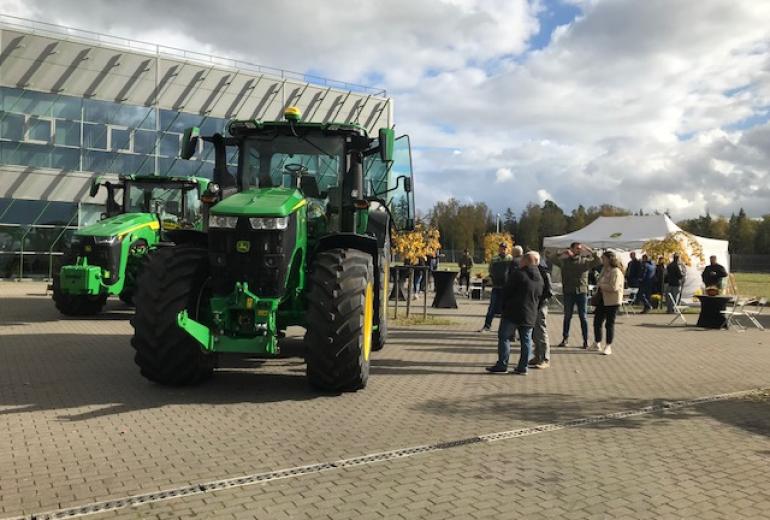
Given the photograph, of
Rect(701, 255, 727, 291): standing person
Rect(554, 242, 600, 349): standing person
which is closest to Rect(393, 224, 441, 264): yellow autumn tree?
Rect(554, 242, 600, 349): standing person

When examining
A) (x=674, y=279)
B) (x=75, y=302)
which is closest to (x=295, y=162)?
(x=75, y=302)

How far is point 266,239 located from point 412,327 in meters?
7.57

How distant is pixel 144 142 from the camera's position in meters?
27.8

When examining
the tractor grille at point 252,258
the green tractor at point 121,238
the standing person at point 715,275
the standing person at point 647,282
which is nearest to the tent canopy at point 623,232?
the standing person at point 647,282

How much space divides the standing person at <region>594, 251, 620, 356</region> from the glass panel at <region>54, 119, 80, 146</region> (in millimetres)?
22635

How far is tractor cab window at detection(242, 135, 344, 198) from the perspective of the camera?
26.2ft

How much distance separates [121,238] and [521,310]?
8529 mm

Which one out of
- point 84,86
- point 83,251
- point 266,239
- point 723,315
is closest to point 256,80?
point 84,86

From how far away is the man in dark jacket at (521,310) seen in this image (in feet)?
28.5

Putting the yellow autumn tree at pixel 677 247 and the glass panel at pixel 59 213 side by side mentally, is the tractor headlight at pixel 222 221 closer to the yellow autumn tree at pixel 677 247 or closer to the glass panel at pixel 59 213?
the yellow autumn tree at pixel 677 247

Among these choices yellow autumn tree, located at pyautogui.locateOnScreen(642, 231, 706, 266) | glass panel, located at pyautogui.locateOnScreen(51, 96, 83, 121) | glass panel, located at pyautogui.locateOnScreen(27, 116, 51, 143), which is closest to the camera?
yellow autumn tree, located at pyautogui.locateOnScreen(642, 231, 706, 266)

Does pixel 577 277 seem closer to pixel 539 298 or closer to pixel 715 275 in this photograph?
pixel 539 298

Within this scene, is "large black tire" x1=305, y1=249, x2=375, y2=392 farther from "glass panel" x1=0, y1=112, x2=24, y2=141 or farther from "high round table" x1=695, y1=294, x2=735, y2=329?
"glass panel" x1=0, y1=112, x2=24, y2=141

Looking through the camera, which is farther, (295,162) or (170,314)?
(295,162)
